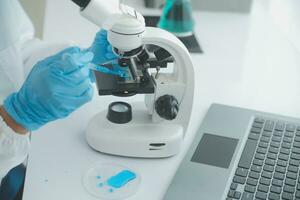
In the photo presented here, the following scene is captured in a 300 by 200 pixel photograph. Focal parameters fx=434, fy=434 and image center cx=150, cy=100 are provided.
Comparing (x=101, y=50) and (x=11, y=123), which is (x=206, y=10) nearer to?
(x=101, y=50)

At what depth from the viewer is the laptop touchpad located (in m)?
1.12

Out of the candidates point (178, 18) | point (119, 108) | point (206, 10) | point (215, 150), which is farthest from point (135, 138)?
point (206, 10)

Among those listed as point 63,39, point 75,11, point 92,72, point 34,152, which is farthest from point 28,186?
point 75,11

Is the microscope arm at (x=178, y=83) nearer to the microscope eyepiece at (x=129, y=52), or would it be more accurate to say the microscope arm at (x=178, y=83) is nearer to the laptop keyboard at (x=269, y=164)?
the microscope eyepiece at (x=129, y=52)

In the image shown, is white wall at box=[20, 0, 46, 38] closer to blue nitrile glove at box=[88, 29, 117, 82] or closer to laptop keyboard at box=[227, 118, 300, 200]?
blue nitrile glove at box=[88, 29, 117, 82]

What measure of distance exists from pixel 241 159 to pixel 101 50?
53 centimetres

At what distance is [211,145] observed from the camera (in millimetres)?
1178

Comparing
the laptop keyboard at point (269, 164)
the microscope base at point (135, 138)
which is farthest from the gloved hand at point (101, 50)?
the laptop keyboard at point (269, 164)

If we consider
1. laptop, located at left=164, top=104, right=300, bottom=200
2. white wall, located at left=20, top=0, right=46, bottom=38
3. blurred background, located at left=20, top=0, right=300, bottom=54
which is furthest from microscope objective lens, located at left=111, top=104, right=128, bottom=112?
white wall, located at left=20, top=0, right=46, bottom=38

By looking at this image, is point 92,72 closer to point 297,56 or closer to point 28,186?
point 28,186

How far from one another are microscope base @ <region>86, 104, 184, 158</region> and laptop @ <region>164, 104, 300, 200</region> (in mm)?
59

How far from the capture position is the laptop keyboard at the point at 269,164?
3.29 ft

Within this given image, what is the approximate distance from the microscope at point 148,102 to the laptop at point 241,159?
0.27 feet

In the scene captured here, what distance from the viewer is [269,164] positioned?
3.58 feet
